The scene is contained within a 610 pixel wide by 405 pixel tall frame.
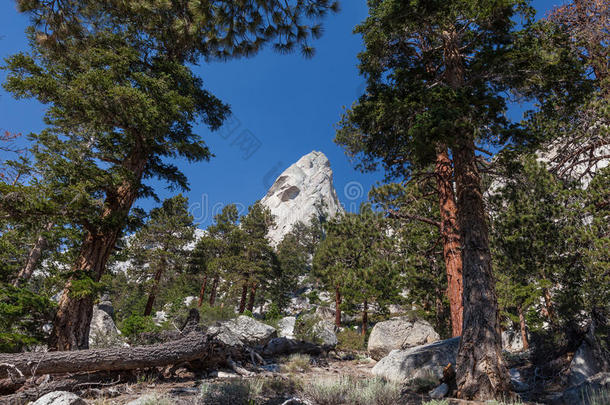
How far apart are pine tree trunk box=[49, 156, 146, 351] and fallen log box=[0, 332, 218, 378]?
1.41m

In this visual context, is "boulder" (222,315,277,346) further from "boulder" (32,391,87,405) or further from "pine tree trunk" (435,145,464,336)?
"boulder" (32,391,87,405)

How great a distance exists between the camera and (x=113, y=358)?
210 inches

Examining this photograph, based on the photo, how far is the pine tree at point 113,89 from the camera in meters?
4.52

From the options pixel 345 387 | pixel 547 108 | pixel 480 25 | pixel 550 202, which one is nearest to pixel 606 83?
pixel 547 108

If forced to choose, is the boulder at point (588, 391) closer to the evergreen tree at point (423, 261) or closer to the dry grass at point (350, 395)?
the dry grass at point (350, 395)

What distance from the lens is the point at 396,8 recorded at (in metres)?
5.49

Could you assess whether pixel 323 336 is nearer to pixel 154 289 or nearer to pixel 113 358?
pixel 113 358

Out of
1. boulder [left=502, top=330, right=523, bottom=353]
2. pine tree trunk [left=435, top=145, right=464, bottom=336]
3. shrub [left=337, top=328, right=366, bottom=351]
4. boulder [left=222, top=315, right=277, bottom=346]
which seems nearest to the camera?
pine tree trunk [left=435, top=145, right=464, bottom=336]

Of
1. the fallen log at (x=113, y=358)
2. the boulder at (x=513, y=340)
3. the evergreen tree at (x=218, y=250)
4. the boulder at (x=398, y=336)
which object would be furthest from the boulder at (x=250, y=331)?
the boulder at (x=513, y=340)

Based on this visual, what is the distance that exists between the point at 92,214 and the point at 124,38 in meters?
5.48

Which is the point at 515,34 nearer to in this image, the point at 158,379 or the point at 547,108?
the point at 547,108

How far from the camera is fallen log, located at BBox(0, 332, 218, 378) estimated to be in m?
4.61

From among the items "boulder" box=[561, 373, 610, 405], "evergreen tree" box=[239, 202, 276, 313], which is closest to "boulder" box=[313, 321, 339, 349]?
"boulder" box=[561, 373, 610, 405]

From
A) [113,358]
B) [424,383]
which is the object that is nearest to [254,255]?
[113,358]
